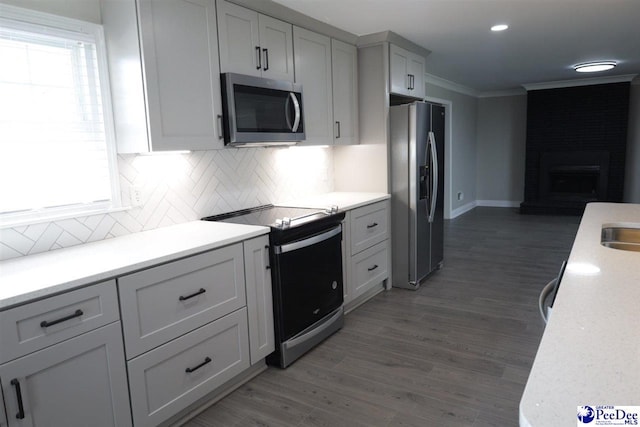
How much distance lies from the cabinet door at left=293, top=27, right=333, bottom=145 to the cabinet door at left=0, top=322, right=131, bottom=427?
80.9 inches

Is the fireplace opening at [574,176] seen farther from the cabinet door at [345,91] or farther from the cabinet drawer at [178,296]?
the cabinet drawer at [178,296]

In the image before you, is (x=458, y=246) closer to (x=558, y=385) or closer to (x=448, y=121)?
(x=448, y=121)

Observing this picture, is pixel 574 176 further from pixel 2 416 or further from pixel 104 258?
pixel 2 416

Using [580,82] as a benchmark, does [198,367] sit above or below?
below

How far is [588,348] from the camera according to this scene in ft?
2.96

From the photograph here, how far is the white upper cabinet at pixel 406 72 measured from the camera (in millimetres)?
3912

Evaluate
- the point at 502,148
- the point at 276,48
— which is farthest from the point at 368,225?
the point at 502,148

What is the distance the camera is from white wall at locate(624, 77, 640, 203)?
7398mm

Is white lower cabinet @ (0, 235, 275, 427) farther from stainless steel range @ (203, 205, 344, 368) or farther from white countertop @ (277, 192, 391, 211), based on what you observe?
white countertop @ (277, 192, 391, 211)

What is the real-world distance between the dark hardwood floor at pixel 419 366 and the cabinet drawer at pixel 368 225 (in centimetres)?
54

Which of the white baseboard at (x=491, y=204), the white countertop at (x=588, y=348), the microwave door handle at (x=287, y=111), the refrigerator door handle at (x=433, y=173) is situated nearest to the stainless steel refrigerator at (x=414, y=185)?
the refrigerator door handle at (x=433, y=173)

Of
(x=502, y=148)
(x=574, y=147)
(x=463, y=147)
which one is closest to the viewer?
(x=574, y=147)

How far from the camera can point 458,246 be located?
5621 millimetres

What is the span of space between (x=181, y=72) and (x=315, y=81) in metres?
1.31
